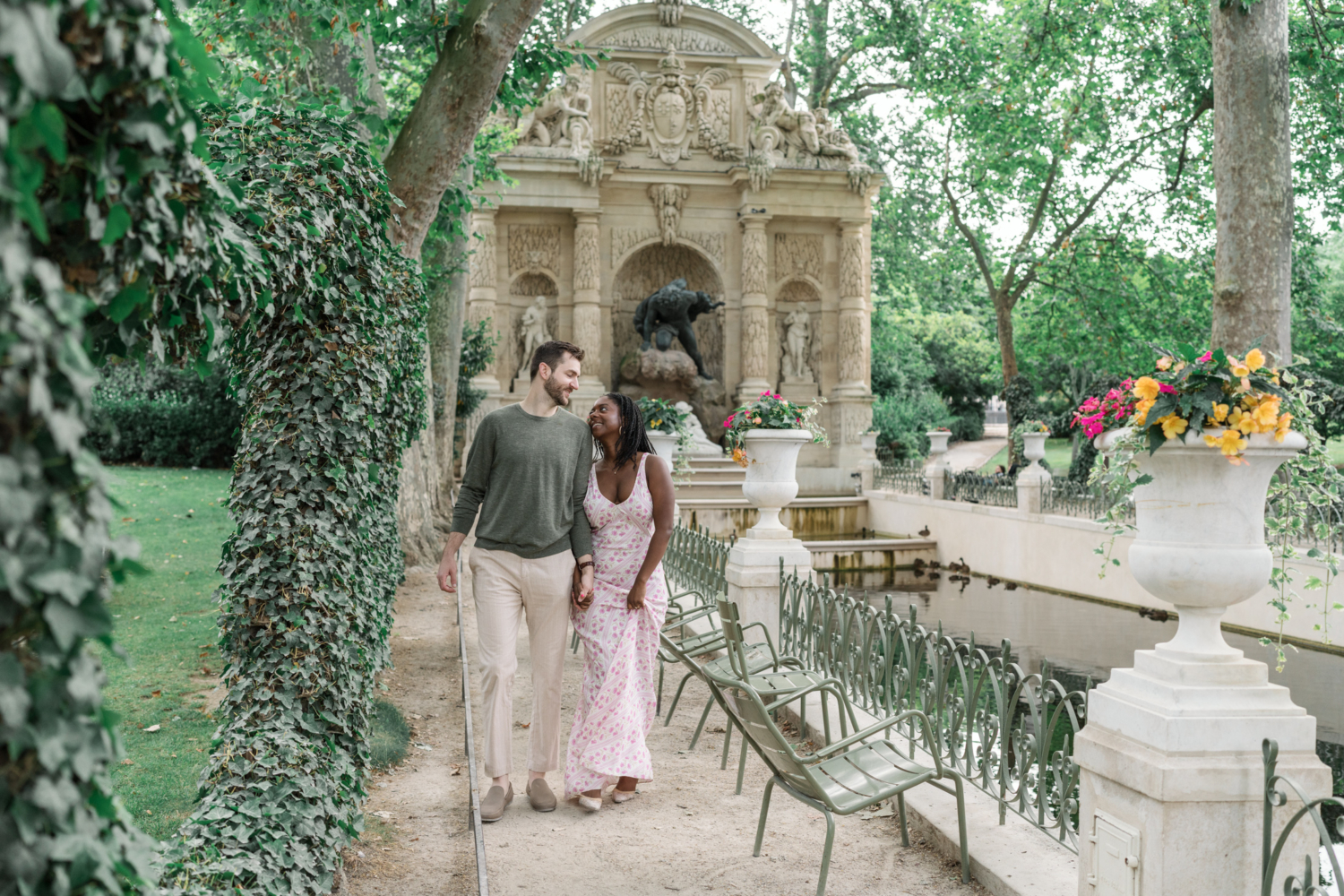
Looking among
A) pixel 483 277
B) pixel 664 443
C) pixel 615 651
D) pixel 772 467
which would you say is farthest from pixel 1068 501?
pixel 483 277

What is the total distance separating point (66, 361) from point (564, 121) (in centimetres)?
2302

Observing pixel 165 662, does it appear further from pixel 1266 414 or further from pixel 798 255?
→ pixel 798 255

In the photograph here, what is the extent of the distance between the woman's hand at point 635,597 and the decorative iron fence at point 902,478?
1549 cm

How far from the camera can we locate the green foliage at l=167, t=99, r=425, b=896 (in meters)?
3.68

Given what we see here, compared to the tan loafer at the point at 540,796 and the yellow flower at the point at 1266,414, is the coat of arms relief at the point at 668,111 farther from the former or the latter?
the yellow flower at the point at 1266,414

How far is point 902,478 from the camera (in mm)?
20703

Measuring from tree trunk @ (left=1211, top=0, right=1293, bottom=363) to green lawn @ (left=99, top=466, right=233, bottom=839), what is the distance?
858cm

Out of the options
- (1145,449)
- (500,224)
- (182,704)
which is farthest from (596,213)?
(1145,449)

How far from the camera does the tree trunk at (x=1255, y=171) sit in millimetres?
8938

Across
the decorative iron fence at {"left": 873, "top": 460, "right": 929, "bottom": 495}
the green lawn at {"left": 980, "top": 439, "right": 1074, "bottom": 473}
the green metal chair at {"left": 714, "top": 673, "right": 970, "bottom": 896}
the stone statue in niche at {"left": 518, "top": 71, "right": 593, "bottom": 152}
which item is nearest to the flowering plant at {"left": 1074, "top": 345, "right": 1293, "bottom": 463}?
the green metal chair at {"left": 714, "top": 673, "right": 970, "bottom": 896}

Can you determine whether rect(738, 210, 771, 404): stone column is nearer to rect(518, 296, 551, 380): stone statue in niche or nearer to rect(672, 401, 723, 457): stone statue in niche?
rect(672, 401, 723, 457): stone statue in niche

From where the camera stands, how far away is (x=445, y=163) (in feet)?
22.7

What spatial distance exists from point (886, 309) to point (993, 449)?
693 cm

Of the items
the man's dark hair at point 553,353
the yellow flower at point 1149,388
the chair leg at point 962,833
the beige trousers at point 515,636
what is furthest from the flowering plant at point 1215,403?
the beige trousers at point 515,636
